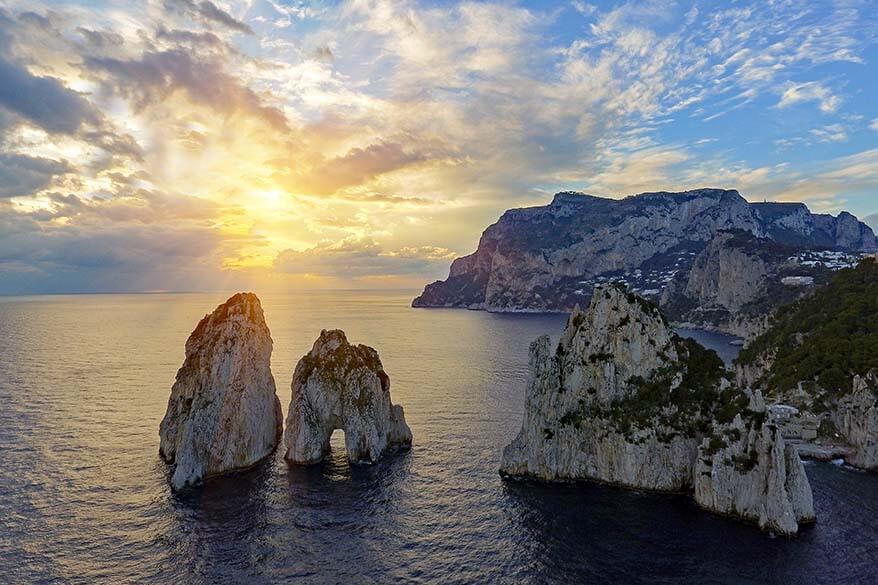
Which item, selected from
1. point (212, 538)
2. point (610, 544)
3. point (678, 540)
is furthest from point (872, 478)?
point (212, 538)

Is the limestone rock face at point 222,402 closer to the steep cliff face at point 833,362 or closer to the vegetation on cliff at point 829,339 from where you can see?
the steep cliff face at point 833,362

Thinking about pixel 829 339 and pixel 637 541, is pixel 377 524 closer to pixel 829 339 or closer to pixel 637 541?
pixel 637 541

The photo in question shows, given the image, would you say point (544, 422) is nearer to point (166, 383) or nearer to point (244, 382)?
point (244, 382)

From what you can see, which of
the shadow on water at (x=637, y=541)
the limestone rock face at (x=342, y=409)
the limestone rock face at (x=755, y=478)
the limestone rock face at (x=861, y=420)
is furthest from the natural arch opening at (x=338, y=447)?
the limestone rock face at (x=861, y=420)

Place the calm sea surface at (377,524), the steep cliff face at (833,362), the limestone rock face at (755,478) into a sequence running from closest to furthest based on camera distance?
the calm sea surface at (377,524)
the limestone rock face at (755,478)
the steep cliff face at (833,362)

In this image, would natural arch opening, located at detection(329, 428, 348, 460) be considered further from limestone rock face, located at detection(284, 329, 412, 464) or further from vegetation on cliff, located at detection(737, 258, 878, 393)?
vegetation on cliff, located at detection(737, 258, 878, 393)

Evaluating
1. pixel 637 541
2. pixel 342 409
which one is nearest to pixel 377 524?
pixel 342 409

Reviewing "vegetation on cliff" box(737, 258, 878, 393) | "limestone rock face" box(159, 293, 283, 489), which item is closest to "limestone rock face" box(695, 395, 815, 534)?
"vegetation on cliff" box(737, 258, 878, 393)
